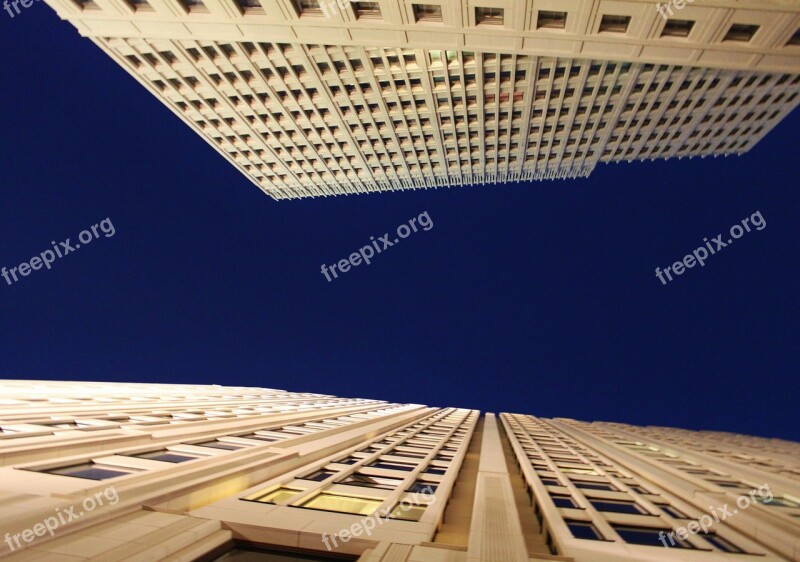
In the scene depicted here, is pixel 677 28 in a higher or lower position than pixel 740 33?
higher

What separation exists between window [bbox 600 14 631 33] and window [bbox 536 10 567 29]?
6.20 ft

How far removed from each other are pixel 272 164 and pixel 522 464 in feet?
157

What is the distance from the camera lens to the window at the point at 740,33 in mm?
21188

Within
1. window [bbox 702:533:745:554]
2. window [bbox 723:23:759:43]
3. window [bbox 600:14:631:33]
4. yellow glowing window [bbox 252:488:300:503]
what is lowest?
window [bbox 702:533:745:554]

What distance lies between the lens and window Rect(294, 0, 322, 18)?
2330 cm

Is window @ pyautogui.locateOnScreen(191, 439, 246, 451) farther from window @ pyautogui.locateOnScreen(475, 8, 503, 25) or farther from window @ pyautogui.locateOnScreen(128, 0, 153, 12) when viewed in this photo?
window @ pyautogui.locateOnScreen(475, 8, 503, 25)

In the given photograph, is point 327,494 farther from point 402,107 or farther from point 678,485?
point 402,107

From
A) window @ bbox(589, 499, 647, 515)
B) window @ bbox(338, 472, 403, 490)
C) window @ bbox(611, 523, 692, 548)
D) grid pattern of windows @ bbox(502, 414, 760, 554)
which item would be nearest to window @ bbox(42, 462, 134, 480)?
window @ bbox(338, 472, 403, 490)

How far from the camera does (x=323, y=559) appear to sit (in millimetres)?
11938

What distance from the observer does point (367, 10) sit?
23.1 metres

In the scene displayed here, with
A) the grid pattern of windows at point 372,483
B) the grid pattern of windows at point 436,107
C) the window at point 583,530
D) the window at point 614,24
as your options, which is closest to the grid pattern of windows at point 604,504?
the window at point 583,530

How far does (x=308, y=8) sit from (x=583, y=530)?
27186mm

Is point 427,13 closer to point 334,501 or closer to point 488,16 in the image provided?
point 488,16

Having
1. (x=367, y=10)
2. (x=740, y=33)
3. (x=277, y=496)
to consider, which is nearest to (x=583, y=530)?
(x=277, y=496)
